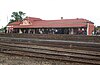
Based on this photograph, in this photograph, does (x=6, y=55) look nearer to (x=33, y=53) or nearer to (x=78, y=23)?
(x=33, y=53)

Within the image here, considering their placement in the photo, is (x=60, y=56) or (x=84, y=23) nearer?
(x=60, y=56)

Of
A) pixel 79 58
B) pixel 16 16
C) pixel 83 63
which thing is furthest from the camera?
pixel 16 16

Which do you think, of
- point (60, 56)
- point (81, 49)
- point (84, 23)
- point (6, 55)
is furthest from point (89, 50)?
point (84, 23)

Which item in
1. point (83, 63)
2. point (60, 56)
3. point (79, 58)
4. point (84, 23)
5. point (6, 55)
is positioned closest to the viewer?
point (83, 63)

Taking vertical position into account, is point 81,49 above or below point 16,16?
below

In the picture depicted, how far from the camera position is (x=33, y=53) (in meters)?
13.0

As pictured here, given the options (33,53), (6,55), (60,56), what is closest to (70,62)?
(60,56)

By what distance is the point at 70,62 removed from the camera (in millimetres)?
10242

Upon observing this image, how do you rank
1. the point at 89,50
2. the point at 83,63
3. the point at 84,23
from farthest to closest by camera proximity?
the point at 84,23, the point at 89,50, the point at 83,63

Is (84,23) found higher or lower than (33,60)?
higher

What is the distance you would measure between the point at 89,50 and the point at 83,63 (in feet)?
16.8

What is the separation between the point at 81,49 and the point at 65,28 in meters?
33.2

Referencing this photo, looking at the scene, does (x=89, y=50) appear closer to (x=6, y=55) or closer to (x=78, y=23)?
(x=6, y=55)

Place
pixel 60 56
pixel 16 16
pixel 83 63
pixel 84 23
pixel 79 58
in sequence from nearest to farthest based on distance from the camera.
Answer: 1. pixel 83 63
2. pixel 79 58
3. pixel 60 56
4. pixel 84 23
5. pixel 16 16
